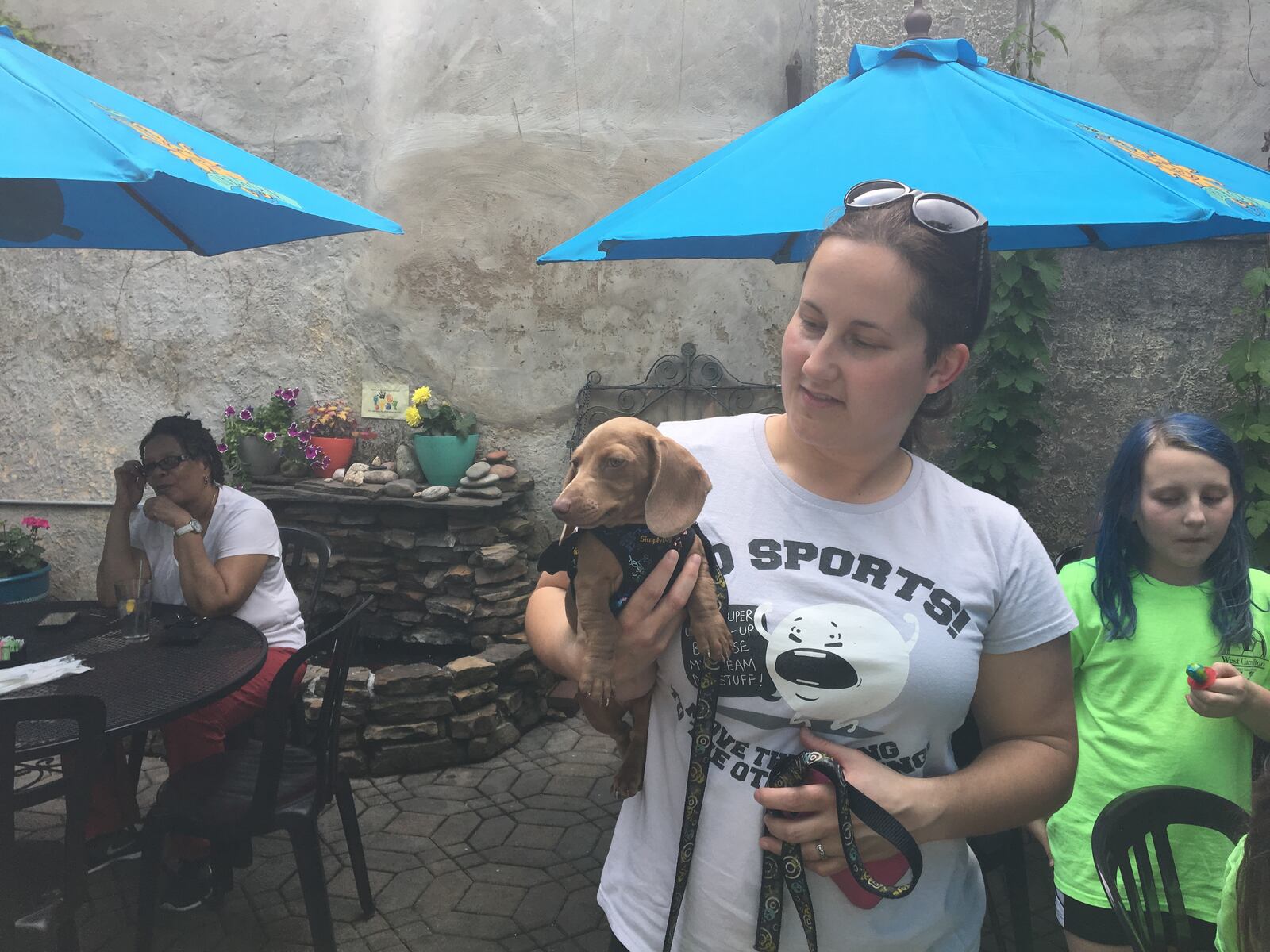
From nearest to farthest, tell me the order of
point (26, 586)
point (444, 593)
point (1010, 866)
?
1. point (1010, 866)
2. point (444, 593)
3. point (26, 586)

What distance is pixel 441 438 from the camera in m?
5.68

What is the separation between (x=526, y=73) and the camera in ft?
19.5

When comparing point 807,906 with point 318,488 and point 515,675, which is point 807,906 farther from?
point 318,488

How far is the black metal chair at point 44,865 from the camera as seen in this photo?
228cm

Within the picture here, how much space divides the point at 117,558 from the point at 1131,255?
5204 millimetres

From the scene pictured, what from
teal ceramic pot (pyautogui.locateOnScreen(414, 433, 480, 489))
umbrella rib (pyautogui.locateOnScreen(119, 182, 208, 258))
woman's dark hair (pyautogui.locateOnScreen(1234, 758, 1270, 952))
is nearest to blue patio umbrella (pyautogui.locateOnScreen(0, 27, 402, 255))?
umbrella rib (pyautogui.locateOnScreen(119, 182, 208, 258))

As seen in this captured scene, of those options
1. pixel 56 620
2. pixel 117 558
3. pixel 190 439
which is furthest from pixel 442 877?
pixel 190 439

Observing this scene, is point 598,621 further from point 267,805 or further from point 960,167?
point 267,805

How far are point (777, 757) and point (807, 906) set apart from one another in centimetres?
22

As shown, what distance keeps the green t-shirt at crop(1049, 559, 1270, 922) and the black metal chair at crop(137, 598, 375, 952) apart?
91.3 inches

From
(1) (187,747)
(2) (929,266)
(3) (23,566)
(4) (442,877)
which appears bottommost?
(4) (442,877)

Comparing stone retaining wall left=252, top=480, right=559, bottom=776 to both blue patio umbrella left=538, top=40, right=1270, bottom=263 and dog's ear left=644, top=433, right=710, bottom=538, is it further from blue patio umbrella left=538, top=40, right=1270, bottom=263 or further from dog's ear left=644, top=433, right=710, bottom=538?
dog's ear left=644, top=433, right=710, bottom=538

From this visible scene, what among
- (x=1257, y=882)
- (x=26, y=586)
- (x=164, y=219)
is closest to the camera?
(x=1257, y=882)

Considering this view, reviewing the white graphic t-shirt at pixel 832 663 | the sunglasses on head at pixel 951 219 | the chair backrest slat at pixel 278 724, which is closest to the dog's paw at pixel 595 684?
the white graphic t-shirt at pixel 832 663
